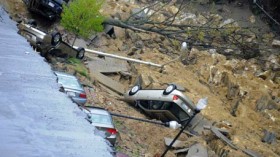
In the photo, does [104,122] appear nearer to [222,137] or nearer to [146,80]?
[222,137]

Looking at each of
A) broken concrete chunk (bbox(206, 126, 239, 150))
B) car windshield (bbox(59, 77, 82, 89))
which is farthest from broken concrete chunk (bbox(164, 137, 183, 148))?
car windshield (bbox(59, 77, 82, 89))

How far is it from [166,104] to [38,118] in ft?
34.0

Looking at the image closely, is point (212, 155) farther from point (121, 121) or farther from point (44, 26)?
point (44, 26)

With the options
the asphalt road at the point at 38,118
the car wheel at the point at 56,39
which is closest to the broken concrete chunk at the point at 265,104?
the car wheel at the point at 56,39

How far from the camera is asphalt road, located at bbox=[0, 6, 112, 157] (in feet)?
12.0

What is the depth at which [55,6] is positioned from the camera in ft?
63.2

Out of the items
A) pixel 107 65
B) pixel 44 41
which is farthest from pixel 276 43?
pixel 44 41

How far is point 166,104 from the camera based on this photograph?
46.9 feet

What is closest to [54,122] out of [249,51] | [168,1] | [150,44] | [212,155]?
[212,155]

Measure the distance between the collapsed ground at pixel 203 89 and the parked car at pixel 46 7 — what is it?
615 mm

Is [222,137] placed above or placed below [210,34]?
below

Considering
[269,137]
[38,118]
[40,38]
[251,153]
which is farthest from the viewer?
[269,137]

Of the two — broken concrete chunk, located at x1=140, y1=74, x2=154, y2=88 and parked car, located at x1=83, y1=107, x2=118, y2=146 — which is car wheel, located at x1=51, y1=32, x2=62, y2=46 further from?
parked car, located at x1=83, y1=107, x2=118, y2=146

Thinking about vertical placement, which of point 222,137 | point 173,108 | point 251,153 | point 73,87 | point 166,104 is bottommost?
point 251,153
